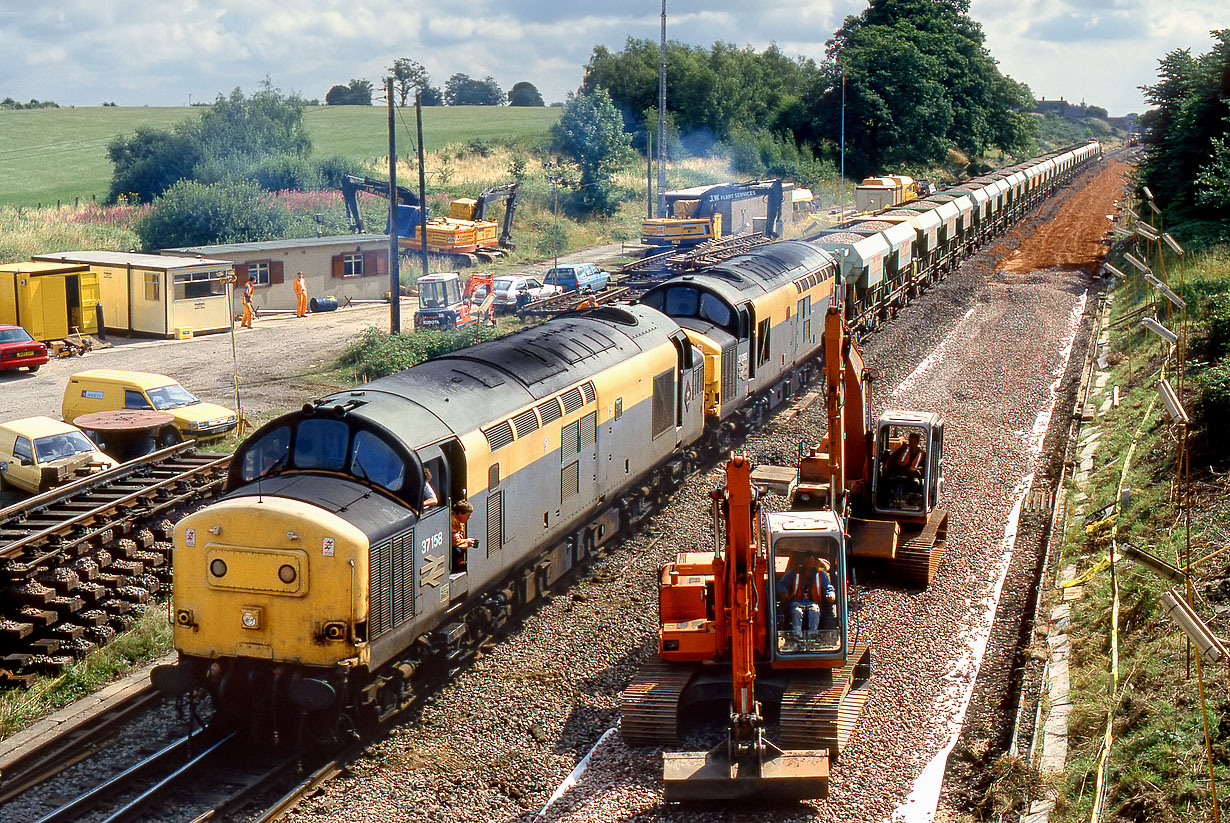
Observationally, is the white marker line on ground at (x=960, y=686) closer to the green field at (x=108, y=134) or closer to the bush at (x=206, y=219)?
the bush at (x=206, y=219)

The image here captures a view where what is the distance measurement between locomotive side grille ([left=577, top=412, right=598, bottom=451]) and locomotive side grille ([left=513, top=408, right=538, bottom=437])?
4.93 ft

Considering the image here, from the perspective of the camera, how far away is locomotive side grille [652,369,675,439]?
21156mm

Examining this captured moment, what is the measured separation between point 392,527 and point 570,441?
16.0 ft

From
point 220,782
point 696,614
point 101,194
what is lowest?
point 220,782

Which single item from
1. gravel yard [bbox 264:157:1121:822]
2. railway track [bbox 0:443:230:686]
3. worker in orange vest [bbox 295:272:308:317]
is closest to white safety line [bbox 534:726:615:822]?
gravel yard [bbox 264:157:1121:822]

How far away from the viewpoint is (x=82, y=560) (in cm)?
1816

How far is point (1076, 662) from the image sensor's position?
1548cm

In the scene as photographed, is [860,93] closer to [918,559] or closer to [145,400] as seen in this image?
[145,400]

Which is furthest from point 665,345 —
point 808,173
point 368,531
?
point 808,173

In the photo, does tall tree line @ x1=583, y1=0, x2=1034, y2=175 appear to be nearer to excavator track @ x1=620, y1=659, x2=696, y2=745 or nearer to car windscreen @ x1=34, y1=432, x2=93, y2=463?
car windscreen @ x1=34, y1=432, x2=93, y2=463

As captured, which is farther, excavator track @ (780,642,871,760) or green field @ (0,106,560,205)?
green field @ (0,106,560,205)

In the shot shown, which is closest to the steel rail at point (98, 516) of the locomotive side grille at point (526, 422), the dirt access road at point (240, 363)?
the locomotive side grille at point (526, 422)

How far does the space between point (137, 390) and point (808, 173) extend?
71528 millimetres

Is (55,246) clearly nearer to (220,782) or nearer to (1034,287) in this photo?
(1034,287)
